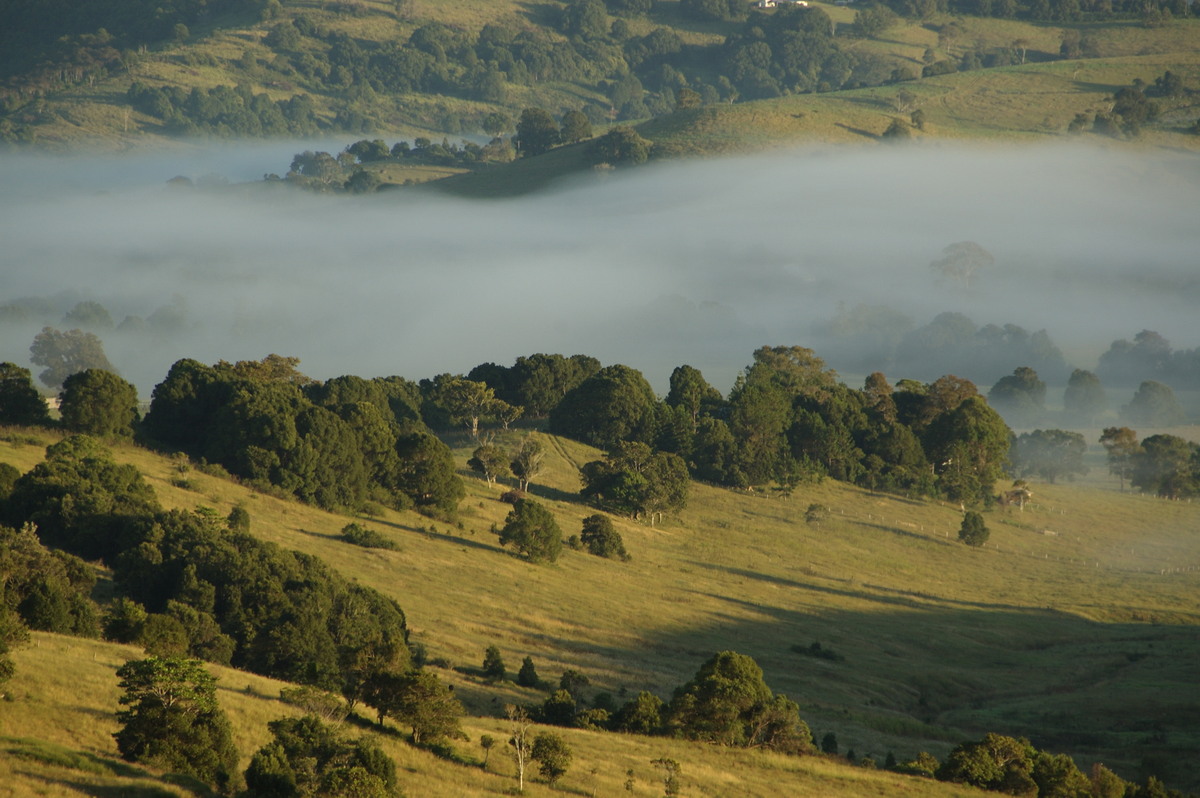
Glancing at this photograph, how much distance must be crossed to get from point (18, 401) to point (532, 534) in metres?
37.0

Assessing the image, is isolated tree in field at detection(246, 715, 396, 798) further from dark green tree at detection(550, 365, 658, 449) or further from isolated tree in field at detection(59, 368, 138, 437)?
dark green tree at detection(550, 365, 658, 449)

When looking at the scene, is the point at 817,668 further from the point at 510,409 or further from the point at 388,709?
the point at 510,409

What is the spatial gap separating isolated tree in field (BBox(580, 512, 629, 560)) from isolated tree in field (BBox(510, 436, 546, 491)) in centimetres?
1558

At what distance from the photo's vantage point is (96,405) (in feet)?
277

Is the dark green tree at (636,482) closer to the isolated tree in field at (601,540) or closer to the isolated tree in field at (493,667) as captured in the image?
the isolated tree in field at (601,540)

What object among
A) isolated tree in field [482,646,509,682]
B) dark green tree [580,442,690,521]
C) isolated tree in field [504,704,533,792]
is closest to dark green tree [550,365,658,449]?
dark green tree [580,442,690,521]

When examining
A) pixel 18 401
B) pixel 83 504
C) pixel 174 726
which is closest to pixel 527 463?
pixel 18 401

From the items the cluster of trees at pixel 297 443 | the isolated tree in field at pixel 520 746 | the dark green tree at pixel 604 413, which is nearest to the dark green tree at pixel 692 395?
the dark green tree at pixel 604 413

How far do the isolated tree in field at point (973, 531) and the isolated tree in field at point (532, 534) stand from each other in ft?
158

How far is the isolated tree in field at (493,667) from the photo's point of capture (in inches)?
2087

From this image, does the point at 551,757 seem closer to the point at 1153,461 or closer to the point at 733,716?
the point at 733,716

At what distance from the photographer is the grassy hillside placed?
171 ft

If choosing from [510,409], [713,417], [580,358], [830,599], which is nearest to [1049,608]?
[830,599]

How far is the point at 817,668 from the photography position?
222ft
